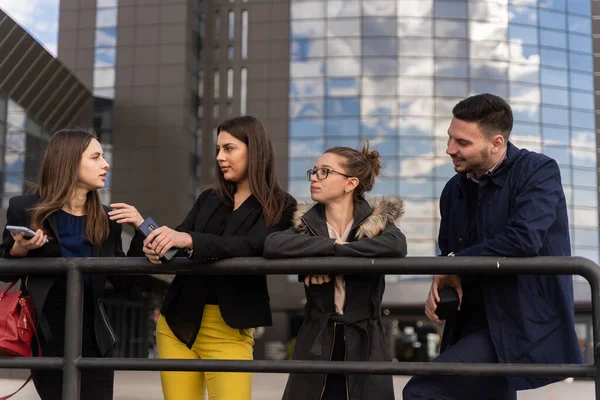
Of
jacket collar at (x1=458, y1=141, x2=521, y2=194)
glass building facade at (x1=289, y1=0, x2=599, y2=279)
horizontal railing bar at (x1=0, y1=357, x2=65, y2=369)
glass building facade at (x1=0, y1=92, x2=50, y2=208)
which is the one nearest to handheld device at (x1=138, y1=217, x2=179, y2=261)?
horizontal railing bar at (x1=0, y1=357, x2=65, y2=369)

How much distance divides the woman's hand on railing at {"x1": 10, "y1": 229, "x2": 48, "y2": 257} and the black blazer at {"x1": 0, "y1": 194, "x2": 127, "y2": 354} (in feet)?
0.28

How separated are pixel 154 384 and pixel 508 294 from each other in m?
Answer: 15.2

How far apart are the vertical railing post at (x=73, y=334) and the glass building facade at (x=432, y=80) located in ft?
163

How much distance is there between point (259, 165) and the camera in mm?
3846

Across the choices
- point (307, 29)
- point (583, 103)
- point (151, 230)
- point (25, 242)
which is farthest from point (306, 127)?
point (151, 230)

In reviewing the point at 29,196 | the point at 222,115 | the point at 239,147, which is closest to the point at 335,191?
the point at 239,147

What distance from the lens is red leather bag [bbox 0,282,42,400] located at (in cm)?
318

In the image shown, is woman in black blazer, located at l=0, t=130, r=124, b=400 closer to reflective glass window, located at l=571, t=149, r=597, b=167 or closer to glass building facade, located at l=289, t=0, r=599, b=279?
glass building facade, located at l=289, t=0, r=599, b=279

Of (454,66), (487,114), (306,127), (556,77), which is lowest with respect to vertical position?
(487,114)

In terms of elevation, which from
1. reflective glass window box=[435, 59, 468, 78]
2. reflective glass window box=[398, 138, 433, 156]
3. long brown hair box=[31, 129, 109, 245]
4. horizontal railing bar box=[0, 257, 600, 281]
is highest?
reflective glass window box=[435, 59, 468, 78]

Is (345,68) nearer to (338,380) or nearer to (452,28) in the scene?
(452,28)

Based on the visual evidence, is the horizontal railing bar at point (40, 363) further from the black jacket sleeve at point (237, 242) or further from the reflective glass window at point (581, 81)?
the reflective glass window at point (581, 81)

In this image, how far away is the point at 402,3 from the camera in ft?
178

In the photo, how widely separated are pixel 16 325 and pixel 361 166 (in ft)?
4.98
